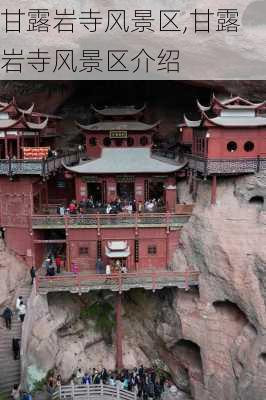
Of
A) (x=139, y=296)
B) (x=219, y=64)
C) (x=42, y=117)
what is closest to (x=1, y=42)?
(x=42, y=117)

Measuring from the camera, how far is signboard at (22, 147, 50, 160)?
2568 cm

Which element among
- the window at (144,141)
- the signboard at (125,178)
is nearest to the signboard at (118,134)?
the window at (144,141)

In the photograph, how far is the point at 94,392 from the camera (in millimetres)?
21656

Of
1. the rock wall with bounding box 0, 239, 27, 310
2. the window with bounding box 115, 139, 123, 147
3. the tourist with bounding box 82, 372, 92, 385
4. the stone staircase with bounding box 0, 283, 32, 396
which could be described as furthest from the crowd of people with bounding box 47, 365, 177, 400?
the window with bounding box 115, 139, 123, 147

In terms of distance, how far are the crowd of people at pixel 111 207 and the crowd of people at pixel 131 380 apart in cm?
923

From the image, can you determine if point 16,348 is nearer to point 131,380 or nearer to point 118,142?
point 131,380

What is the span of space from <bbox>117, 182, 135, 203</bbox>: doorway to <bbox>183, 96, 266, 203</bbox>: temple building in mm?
6596

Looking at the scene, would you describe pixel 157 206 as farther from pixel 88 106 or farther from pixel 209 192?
pixel 88 106

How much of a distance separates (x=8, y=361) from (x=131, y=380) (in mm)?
6828

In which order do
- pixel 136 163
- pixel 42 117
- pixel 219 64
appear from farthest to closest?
pixel 42 117 → pixel 136 163 → pixel 219 64

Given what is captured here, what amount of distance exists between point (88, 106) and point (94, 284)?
19012 mm

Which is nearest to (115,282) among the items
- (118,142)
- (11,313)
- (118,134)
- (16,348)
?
(11,313)

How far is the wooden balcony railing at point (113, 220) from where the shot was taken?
25.1 m

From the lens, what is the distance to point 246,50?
2556cm
